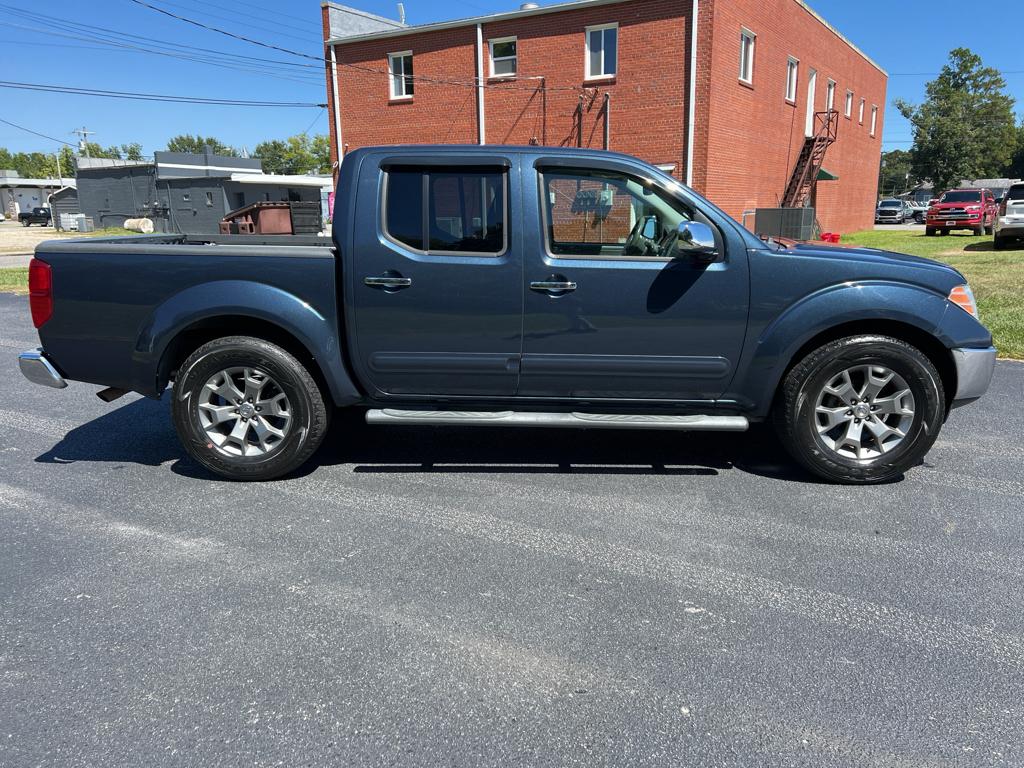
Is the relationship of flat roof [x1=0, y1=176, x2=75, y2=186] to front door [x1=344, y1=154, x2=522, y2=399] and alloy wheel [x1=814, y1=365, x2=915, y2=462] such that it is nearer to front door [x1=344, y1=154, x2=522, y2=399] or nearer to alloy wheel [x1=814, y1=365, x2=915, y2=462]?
front door [x1=344, y1=154, x2=522, y2=399]

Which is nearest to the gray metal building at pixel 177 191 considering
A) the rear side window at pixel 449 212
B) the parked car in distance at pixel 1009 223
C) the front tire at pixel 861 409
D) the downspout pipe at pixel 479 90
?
the downspout pipe at pixel 479 90

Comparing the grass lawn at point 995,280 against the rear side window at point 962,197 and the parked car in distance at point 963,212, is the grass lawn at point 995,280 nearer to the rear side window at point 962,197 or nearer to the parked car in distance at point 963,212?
the parked car in distance at point 963,212

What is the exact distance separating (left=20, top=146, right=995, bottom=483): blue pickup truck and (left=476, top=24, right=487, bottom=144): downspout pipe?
62.9 feet

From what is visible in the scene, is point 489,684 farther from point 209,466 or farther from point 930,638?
point 209,466

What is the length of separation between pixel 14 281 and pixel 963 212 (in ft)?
103

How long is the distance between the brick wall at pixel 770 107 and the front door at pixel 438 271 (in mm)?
16724

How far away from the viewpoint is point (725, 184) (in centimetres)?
2092

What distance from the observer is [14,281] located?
16469 mm

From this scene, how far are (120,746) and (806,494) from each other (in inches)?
141

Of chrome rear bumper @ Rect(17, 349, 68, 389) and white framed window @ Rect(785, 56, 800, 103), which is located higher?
white framed window @ Rect(785, 56, 800, 103)


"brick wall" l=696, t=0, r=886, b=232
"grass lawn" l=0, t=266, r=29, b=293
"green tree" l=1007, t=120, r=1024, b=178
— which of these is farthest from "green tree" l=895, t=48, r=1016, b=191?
"grass lawn" l=0, t=266, r=29, b=293

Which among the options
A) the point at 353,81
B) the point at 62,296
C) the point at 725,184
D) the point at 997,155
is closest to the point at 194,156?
the point at 353,81

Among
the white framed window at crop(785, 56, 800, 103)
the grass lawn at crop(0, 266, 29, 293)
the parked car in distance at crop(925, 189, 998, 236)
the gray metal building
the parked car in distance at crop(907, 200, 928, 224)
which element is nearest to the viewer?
the grass lawn at crop(0, 266, 29, 293)

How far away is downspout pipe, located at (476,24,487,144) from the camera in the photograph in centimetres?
2236
